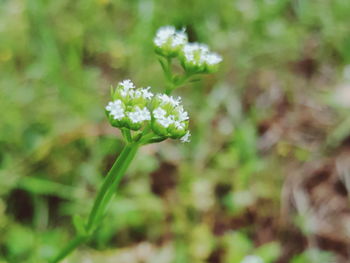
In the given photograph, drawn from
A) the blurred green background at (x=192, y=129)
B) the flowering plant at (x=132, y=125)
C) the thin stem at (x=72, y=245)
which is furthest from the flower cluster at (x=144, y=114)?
the blurred green background at (x=192, y=129)

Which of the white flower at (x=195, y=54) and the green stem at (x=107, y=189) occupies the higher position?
the white flower at (x=195, y=54)

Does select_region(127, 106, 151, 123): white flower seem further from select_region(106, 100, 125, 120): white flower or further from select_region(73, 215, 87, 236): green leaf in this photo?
select_region(73, 215, 87, 236): green leaf

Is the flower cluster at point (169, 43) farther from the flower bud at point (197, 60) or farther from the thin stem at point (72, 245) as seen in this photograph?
the thin stem at point (72, 245)

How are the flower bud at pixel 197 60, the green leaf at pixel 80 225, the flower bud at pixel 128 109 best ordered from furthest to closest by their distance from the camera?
the flower bud at pixel 197 60 → the green leaf at pixel 80 225 → the flower bud at pixel 128 109

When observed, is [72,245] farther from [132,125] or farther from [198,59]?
[198,59]

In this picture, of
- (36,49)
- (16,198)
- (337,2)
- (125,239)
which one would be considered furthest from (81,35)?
(337,2)

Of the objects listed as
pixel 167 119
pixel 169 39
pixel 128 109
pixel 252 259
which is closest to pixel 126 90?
pixel 128 109
